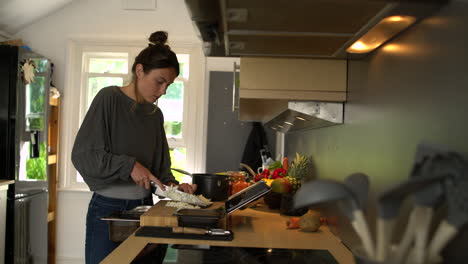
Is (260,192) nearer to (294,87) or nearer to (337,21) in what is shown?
(294,87)

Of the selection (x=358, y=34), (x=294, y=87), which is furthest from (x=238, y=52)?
(x=358, y=34)

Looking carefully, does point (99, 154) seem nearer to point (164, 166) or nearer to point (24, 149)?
point (164, 166)

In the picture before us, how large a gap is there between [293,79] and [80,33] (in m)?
3.40

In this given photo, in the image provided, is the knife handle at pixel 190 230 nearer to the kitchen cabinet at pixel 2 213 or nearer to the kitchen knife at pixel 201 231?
the kitchen knife at pixel 201 231

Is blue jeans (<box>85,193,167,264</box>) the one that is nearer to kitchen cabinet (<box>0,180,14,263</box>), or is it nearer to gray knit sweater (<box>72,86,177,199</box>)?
gray knit sweater (<box>72,86,177,199</box>)

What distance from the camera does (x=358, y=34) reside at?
1.17 meters

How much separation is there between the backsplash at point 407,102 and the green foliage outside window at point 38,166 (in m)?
2.76

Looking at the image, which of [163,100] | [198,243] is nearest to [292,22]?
[198,243]

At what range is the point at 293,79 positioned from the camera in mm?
1720

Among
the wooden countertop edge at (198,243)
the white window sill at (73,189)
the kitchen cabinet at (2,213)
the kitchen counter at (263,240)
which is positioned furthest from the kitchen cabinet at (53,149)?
the wooden countertop edge at (198,243)

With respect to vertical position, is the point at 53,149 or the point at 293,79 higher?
the point at 293,79

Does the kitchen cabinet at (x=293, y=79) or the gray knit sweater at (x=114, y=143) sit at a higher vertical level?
the kitchen cabinet at (x=293, y=79)

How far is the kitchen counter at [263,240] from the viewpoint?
127cm

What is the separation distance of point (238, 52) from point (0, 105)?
2522mm
